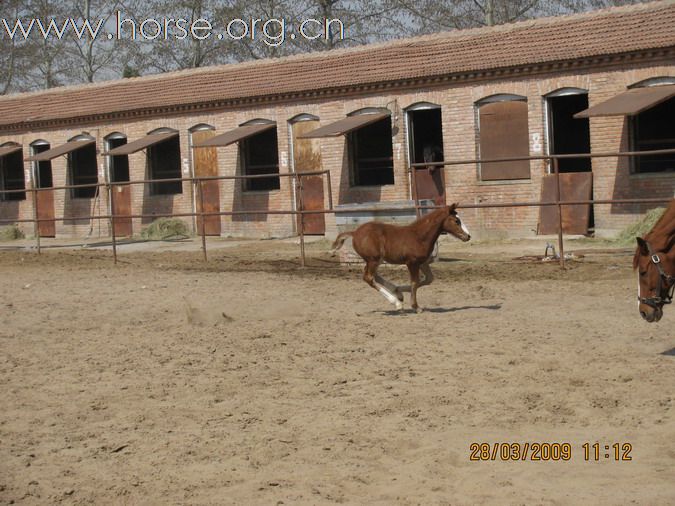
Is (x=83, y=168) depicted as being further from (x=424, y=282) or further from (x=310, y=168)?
(x=424, y=282)

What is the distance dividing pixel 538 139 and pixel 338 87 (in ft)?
18.2

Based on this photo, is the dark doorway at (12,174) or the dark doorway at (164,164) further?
the dark doorway at (12,174)

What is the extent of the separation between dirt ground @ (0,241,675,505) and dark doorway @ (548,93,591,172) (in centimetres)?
887

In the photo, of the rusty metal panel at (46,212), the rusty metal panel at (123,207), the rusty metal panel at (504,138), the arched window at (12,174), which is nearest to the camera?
the rusty metal panel at (504,138)

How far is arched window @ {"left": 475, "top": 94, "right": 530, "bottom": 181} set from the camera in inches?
880

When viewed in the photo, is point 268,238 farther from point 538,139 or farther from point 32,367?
point 32,367

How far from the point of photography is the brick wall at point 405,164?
821 inches

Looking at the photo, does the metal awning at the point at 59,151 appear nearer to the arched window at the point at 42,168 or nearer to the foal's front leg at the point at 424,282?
the arched window at the point at 42,168

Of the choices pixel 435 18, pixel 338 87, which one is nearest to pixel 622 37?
pixel 338 87

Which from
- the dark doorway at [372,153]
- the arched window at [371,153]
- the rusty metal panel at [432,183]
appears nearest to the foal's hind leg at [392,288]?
the rusty metal panel at [432,183]

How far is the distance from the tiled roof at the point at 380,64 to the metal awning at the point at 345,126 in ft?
2.63

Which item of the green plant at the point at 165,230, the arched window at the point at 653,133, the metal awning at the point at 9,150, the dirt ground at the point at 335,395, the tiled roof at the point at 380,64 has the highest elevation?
the tiled roof at the point at 380,64

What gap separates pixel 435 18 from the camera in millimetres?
41688

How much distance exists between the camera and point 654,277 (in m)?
8.14
